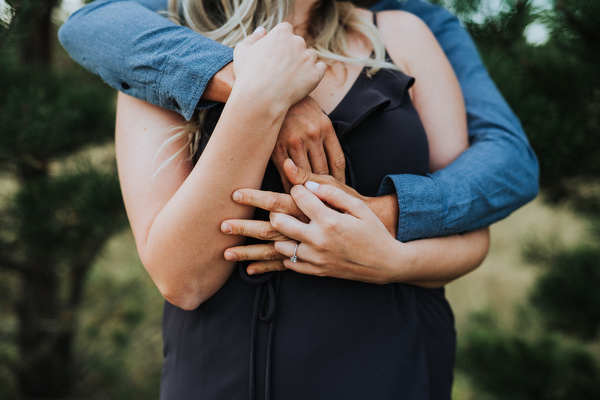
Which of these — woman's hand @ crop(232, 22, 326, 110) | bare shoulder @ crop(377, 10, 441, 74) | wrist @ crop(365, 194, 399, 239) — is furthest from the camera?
bare shoulder @ crop(377, 10, 441, 74)

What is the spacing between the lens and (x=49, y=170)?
1.70 metres

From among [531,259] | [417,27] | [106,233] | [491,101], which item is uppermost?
[417,27]

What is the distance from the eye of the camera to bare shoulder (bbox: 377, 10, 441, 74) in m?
0.89

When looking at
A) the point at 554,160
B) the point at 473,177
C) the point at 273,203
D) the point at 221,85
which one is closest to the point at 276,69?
the point at 221,85

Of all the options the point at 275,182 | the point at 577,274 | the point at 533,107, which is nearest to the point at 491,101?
the point at 533,107

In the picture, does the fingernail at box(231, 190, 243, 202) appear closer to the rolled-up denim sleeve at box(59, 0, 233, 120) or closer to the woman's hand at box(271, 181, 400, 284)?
the woman's hand at box(271, 181, 400, 284)

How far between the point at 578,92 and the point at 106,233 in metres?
1.62

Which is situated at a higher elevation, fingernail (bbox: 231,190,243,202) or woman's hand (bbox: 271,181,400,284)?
fingernail (bbox: 231,190,243,202)

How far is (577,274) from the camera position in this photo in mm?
1756

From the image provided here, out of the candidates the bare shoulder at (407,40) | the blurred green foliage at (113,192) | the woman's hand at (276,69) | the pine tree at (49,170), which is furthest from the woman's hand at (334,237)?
the pine tree at (49,170)

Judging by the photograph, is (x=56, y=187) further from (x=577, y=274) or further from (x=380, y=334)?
(x=577, y=274)

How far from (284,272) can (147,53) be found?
459 millimetres

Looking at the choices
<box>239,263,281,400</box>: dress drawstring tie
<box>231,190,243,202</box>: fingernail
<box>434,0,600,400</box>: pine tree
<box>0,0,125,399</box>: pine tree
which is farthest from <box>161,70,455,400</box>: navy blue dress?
<box>0,0,125,399</box>: pine tree

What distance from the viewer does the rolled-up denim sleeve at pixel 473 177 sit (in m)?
0.79
